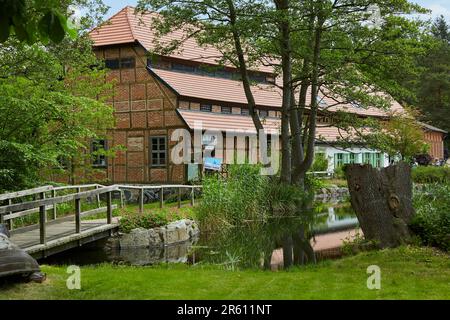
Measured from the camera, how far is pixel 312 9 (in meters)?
14.9

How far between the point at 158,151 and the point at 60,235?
12342mm

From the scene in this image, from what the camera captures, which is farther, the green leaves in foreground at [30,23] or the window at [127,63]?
the window at [127,63]

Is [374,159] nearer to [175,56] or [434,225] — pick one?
[175,56]

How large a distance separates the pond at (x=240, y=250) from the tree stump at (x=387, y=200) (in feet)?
6.55

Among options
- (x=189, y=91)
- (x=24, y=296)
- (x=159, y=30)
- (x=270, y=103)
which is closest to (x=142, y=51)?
(x=189, y=91)

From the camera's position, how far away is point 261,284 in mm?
5781

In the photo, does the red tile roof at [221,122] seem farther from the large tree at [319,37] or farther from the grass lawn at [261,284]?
the grass lawn at [261,284]

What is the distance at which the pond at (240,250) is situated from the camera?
10.4 m

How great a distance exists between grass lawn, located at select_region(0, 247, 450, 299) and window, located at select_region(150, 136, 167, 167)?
15611 millimetres

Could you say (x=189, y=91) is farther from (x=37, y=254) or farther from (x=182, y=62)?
(x=37, y=254)

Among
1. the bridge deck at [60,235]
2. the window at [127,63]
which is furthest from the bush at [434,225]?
the window at [127,63]

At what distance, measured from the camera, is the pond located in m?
10.4

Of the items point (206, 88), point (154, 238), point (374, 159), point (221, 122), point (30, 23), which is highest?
point (206, 88)

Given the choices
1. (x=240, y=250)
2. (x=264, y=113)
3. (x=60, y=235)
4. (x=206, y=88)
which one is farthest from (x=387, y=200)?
(x=264, y=113)
